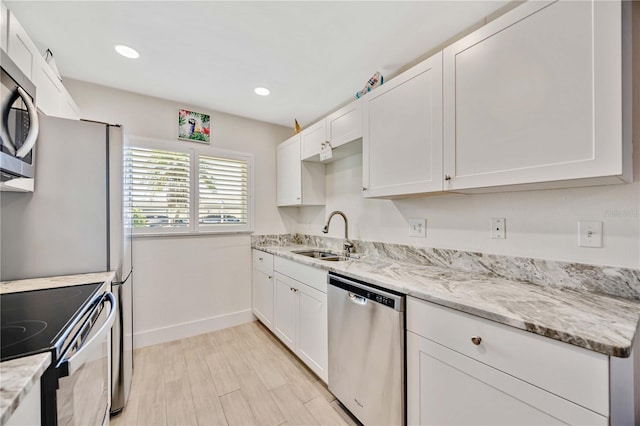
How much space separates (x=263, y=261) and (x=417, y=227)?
1676 mm

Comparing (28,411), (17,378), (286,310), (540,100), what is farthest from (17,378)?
(540,100)

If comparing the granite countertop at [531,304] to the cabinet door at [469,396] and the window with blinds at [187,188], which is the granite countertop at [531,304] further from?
the window with blinds at [187,188]

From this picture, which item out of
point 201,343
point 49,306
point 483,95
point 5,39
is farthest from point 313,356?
point 5,39

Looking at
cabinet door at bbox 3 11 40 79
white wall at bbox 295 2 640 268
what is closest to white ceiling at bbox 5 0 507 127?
cabinet door at bbox 3 11 40 79

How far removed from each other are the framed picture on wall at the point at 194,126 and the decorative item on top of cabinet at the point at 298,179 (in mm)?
872

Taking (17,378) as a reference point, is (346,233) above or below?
above

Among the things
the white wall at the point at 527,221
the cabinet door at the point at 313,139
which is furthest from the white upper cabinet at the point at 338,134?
the white wall at the point at 527,221

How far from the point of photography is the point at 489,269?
4.97 ft

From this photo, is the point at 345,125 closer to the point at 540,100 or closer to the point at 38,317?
the point at 540,100

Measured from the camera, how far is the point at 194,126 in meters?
2.78

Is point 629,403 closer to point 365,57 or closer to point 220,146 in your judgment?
point 365,57

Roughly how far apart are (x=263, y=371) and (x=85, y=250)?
1.55 meters

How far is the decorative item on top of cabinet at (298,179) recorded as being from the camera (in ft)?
9.20

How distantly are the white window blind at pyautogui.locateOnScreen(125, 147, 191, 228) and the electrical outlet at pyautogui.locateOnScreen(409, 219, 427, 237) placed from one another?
89.0 inches
